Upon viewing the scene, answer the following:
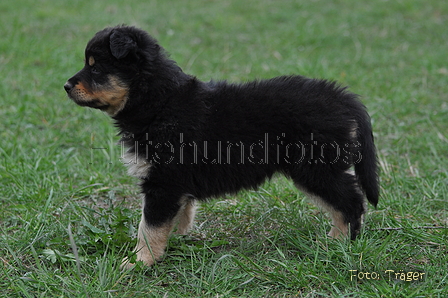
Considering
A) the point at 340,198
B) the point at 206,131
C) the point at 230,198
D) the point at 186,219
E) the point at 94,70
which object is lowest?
the point at 230,198

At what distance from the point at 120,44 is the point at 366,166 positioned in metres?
1.82

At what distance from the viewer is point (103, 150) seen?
15.7 ft

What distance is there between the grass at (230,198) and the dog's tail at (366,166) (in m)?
0.30

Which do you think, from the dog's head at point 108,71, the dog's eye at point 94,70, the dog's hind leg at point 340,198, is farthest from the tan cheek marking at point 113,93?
the dog's hind leg at point 340,198

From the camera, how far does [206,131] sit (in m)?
3.25

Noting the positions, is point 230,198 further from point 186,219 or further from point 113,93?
point 113,93

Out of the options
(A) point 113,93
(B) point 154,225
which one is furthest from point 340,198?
(A) point 113,93

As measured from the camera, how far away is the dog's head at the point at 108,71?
125 inches

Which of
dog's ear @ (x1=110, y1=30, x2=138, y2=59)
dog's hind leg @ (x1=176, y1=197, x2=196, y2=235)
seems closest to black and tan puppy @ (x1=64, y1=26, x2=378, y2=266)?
dog's ear @ (x1=110, y1=30, x2=138, y2=59)

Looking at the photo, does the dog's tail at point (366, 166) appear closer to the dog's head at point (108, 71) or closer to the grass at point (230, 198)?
the grass at point (230, 198)

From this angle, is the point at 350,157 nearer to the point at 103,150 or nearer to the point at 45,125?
the point at 103,150

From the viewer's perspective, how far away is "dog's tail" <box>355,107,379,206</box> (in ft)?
10.9

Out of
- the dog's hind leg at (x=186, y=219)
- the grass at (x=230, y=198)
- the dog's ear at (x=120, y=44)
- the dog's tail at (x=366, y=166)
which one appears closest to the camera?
the grass at (x=230, y=198)

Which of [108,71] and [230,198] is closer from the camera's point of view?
[108,71]
